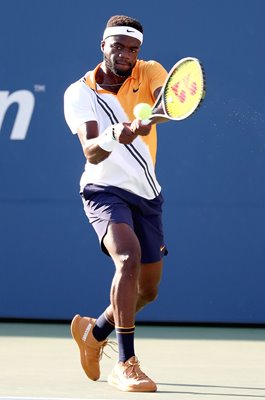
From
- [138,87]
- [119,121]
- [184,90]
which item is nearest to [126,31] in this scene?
[138,87]

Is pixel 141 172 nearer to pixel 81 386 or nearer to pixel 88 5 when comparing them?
pixel 81 386

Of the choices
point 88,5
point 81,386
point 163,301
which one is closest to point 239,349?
point 163,301

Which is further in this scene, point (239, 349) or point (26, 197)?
point (26, 197)

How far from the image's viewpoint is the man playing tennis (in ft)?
17.4

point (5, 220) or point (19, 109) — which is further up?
point (19, 109)

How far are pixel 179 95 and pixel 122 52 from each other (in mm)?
517

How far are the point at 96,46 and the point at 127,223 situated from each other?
8.45 ft

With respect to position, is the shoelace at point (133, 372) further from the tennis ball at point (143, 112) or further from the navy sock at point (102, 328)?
the tennis ball at point (143, 112)

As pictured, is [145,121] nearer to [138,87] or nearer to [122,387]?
[138,87]

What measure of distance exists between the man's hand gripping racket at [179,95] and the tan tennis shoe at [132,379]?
1.02 m

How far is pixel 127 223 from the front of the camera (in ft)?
17.8

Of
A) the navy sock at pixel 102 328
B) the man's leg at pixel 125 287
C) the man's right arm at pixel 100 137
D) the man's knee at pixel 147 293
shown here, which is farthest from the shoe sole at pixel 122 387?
the man's right arm at pixel 100 137

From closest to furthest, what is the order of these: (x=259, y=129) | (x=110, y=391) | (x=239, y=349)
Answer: (x=110, y=391)
(x=239, y=349)
(x=259, y=129)

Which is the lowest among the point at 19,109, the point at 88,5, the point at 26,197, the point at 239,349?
the point at 239,349
